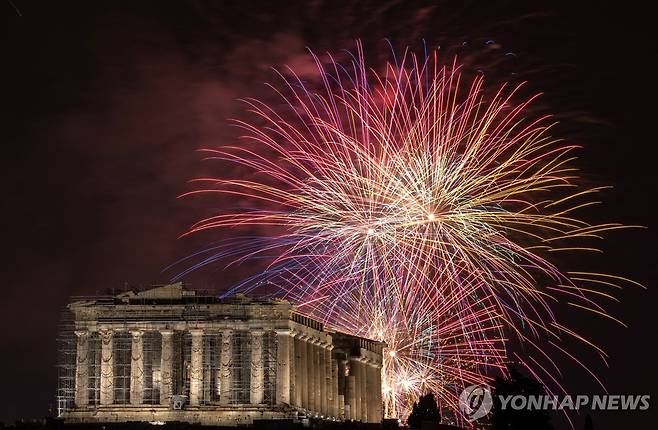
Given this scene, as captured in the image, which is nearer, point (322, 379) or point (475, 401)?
point (475, 401)

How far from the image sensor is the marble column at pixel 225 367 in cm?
14450

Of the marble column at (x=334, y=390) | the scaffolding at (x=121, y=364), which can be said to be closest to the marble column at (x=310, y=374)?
the marble column at (x=334, y=390)

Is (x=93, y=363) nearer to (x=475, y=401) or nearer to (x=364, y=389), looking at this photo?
(x=364, y=389)

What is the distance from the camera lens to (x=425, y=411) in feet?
454

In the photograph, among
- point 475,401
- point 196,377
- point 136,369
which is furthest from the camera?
point 136,369

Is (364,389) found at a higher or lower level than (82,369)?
lower

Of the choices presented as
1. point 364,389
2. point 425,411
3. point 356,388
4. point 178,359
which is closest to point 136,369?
point 178,359

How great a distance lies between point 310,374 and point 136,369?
1855 centimetres

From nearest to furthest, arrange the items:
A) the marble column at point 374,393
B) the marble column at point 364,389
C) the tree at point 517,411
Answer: the tree at point 517,411
the marble column at point 364,389
the marble column at point 374,393

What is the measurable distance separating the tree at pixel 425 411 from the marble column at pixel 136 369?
2596cm

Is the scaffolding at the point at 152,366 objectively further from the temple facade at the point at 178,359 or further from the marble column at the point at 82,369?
the marble column at the point at 82,369

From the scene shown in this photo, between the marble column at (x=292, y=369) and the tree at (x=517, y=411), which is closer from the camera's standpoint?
the tree at (x=517, y=411)

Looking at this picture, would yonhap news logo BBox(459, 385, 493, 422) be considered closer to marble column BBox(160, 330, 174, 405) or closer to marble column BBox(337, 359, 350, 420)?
marble column BBox(160, 330, 174, 405)

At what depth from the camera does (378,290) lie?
125750 millimetres
